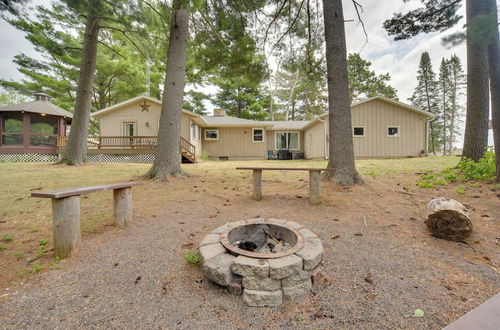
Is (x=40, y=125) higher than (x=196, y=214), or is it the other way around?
(x=40, y=125)

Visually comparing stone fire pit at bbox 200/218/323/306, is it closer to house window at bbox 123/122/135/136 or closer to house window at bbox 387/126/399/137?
house window at bbox 387/126/399/137

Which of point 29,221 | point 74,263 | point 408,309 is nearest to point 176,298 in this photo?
point 74,263

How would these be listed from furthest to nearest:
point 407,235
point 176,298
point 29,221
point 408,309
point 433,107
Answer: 1. point 433,107
2. point 29,221
3. point 407,235
4. point 176,298
5. point 408,309

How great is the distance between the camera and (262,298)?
1.62m

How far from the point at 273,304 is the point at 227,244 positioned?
0.65m

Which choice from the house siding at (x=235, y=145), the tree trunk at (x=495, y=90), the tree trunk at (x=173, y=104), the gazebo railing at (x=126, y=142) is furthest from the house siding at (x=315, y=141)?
the gazebo railing at (x=126, y=142)

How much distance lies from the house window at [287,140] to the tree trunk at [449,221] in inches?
591

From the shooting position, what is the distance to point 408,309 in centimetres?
155

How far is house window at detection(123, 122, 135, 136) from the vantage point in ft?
45.4

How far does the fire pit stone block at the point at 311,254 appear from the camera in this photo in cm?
178

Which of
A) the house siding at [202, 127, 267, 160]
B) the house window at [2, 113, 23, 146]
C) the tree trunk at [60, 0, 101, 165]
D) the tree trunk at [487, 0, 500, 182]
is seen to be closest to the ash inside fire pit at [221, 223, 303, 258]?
the tree trunk at [487, 0, 500, 182]

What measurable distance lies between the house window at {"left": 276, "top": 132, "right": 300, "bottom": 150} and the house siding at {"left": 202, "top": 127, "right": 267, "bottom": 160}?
1.68 meters

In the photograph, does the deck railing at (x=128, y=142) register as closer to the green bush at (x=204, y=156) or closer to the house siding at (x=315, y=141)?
the green bush at (x=204, y=156)

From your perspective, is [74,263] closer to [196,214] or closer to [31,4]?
[196,214]
